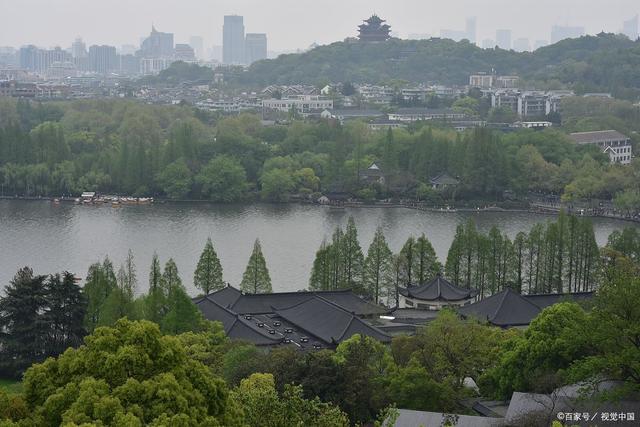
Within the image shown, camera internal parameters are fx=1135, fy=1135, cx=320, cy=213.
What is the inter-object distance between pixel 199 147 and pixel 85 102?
12.1 metres

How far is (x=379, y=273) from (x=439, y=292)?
1.08 m

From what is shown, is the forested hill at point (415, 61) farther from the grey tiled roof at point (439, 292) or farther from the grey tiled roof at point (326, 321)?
the grey tiled roof at point (326, 321)

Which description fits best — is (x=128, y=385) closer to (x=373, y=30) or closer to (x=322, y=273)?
(x=322, y=273)

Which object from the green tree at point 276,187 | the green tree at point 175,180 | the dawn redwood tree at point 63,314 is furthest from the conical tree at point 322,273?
the green tree at point 175,180

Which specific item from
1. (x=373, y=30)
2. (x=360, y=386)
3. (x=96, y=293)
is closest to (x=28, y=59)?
(x=373, y=30)

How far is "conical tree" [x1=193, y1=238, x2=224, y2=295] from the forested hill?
39.2 meters

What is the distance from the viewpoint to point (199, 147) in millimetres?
28125

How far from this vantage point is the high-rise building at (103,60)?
92.6 metres

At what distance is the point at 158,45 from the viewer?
345 feet

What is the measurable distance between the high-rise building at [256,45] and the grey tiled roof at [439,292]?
282 ft

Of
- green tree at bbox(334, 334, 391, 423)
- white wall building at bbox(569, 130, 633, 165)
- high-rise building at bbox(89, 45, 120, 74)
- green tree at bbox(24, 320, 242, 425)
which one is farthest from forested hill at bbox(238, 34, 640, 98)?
green tree at bbox(24, 320, 242, 425)

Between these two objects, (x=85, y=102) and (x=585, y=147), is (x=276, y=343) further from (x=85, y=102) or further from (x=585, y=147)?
(x=85, y=102)

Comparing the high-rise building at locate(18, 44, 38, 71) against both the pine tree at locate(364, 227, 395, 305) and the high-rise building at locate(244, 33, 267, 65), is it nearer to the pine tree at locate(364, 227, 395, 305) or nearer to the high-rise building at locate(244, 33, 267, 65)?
the high-rise building at locate(244, 33, 267, 65)

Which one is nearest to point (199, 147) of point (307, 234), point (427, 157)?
point (427, 157)
